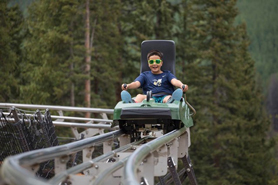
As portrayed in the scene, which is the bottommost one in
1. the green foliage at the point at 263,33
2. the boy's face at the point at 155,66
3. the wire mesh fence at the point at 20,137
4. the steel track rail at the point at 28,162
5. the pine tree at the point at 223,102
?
the green foliage at the point at 263,33

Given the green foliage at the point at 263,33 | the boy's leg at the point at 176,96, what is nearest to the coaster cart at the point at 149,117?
the boy's leg at the point at 176,96

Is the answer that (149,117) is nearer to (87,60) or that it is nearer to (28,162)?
(28,162)

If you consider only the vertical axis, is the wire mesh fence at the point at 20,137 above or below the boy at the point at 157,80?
below

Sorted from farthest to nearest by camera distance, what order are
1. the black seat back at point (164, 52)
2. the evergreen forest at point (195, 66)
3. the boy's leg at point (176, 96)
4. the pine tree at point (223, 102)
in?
the pine tree at point (223, 102), the evergreen forest at point (195, 66), the black seat back at point (164, 52), the boy's leg at point (176, 96)

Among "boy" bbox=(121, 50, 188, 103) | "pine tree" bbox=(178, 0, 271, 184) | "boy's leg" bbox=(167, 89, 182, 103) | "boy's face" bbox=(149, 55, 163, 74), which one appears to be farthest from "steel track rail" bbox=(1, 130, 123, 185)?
"pine tree" bbox=(178, 0, 271, 184)

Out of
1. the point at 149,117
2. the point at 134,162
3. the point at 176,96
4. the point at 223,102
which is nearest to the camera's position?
the point at 134,162

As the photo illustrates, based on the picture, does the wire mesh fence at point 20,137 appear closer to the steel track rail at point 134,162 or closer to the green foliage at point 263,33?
the steel track rail at point 134,162

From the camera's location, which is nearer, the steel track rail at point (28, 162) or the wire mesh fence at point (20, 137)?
the steel track rail at point (28, 162)

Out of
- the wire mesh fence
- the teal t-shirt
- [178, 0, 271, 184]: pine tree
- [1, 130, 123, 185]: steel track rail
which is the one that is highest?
[1, 130, 123, 185]: steel track rail

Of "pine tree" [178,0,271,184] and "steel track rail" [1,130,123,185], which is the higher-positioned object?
"steel track rail" [1,130,123,185]

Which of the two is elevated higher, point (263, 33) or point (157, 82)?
point (157, 82)

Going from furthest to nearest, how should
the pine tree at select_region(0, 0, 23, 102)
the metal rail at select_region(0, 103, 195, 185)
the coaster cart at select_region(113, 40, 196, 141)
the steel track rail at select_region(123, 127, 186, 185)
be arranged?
1. the pine tree at select_region(0, 0, 23, 102)
2. the coaster cart at select_region(113, 40, 196, 141)
3. the steel track rail at select_region(123, 127, 186, 185)
4. the metal rail at select_region(0, 103, 195, 185)

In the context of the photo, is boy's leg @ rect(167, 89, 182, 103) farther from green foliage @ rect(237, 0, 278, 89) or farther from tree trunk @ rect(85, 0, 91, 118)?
green foliage @ rect(237, 0, 278, 89)

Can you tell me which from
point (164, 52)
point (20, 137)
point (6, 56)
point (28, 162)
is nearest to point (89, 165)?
point (28, 162)
